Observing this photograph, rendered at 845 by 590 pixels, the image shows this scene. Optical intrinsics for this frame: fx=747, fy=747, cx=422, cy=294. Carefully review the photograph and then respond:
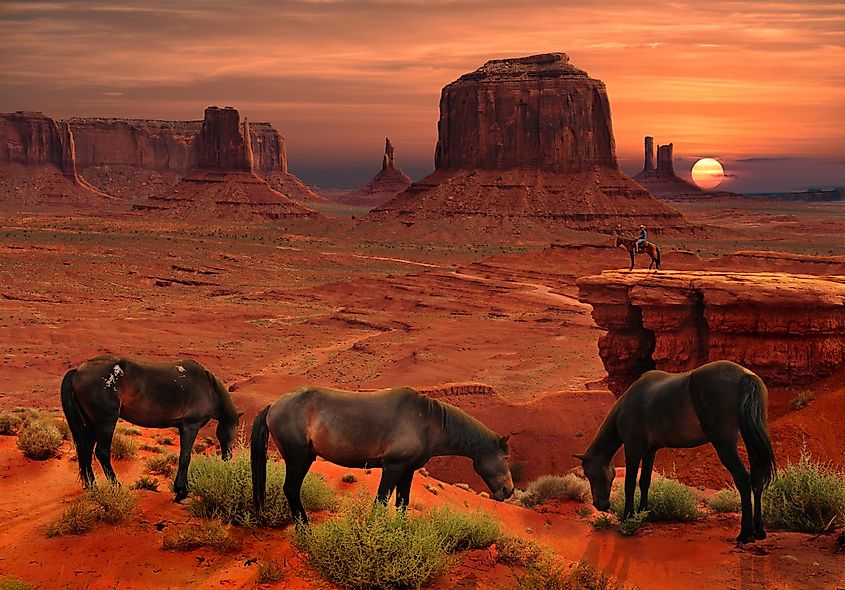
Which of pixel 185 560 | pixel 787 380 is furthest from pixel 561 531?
pixel 787 380

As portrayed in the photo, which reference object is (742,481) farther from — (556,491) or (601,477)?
(556,491)

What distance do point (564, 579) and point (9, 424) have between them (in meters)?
10.4

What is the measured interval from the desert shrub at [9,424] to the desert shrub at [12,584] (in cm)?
640

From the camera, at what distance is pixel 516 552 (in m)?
8.91

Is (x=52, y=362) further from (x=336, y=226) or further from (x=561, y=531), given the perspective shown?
(x=336, y=226)

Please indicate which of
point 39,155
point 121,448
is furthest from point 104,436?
point 39,155

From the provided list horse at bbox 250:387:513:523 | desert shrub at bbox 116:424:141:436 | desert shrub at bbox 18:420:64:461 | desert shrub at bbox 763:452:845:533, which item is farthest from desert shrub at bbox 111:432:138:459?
desert shrub at bbox 763:452:845:533

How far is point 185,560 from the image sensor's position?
8.31 metres

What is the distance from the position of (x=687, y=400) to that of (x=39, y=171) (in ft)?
658

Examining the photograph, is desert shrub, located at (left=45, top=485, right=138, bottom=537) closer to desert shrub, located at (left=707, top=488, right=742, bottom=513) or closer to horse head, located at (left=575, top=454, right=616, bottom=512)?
horse head, located at (left=575, top=454, right=616, bottom=512)

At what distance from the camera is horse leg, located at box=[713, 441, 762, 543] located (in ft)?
31.4

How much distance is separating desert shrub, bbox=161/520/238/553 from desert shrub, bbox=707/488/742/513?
24.9 feet

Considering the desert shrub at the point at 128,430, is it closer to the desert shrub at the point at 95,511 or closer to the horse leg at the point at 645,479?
the desert shrub at the point at 95,511

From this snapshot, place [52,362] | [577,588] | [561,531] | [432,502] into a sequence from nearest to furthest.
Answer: [577,588] < [561,531] < [432,502] < [52,362]
